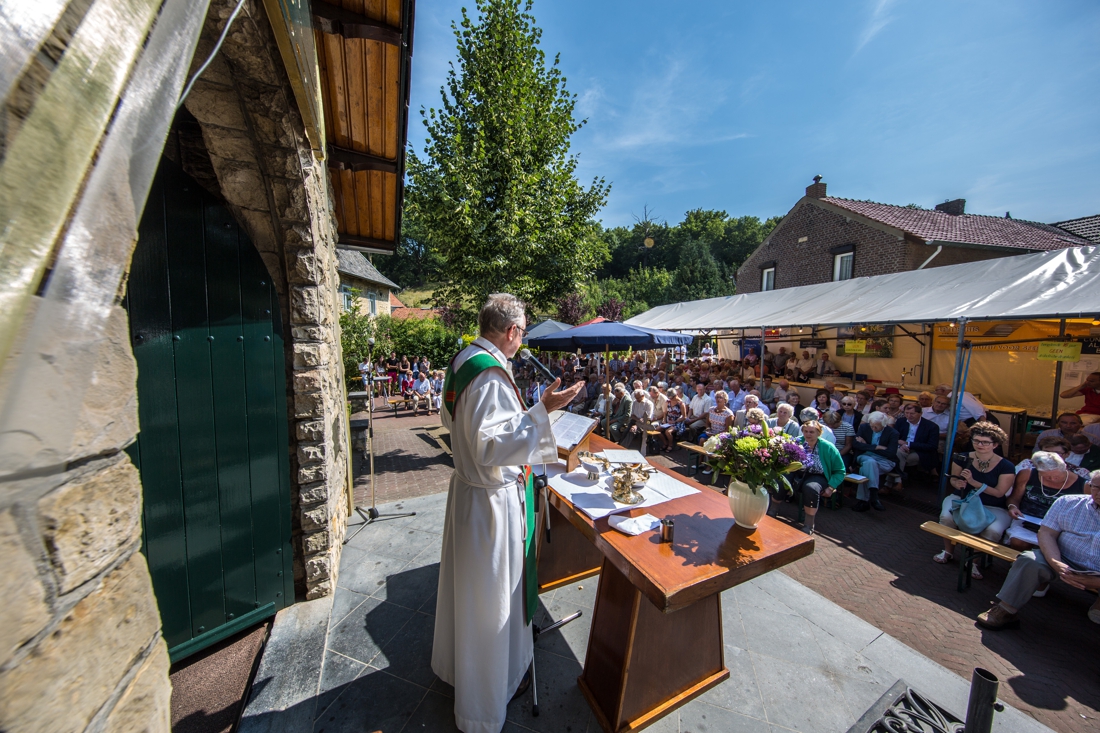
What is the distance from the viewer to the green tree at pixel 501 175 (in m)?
7.21

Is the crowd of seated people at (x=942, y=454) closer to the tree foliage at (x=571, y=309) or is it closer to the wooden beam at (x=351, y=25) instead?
the wooden beam at (x=351, y=25)

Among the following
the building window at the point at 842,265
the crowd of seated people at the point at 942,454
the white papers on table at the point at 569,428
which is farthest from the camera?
the building window at the point at 842,265

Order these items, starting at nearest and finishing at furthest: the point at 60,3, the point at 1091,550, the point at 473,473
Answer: the point at 60,3 → the point at 473,473 → the point at 1091,550

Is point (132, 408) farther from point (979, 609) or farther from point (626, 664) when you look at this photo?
point (979, 609)

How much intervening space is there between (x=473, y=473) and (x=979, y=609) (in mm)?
4457

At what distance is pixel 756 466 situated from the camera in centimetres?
229

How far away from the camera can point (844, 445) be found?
607 centimetres

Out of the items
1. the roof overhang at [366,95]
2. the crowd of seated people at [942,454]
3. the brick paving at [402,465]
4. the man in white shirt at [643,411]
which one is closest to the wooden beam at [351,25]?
the roof overhang at [366,95]

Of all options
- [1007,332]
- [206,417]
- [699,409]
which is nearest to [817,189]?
[1007,332]

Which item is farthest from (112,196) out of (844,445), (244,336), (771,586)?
(844,445)

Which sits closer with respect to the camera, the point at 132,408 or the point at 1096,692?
the point at 132,408

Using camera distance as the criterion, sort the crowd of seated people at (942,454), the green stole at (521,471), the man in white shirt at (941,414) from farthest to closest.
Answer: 1. the man in white shirt at (941,414)
2. the crowd of seated people at (942,454)
3. the green stole at (521,471)

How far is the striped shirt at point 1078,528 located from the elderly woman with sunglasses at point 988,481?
0.63 m

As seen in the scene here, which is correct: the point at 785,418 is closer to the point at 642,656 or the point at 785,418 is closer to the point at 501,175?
the point at 642,656
